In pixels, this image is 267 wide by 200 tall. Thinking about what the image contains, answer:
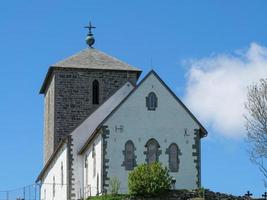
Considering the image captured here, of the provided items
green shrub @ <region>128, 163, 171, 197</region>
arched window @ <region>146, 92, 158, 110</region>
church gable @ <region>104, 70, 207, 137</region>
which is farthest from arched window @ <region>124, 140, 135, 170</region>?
green shrub @ <region>128, 163, 171, 197</region>

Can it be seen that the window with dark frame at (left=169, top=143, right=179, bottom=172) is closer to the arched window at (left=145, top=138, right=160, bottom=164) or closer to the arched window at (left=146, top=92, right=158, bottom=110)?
the arched window at (left=145, top=138, right=160, bottom=164)

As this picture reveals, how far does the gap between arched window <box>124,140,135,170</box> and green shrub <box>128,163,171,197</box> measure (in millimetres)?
2595

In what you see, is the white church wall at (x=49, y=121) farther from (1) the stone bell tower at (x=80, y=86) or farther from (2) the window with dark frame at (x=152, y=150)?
(2) the window with dark frame at (x=152, y=150)

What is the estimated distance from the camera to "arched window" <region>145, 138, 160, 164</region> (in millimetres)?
60906

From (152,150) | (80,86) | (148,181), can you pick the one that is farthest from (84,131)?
(148,181)

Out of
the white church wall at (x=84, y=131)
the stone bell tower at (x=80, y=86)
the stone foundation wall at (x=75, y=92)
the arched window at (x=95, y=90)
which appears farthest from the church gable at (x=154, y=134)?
the arched window at (x=95, y=90)

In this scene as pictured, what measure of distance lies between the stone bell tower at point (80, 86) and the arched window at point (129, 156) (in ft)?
31.0

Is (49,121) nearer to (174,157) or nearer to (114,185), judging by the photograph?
(174,157)

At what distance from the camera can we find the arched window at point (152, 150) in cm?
6091

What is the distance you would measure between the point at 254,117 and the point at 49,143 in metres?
18.1

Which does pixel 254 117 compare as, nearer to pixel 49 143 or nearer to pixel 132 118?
pixel 132 118

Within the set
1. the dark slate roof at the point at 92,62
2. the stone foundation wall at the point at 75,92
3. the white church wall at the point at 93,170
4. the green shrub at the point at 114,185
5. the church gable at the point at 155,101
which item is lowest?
the green shrub at the point at 114,185

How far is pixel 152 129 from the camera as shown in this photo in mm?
61219

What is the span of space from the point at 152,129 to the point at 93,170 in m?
4.37
